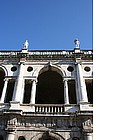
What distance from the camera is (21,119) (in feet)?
42.2

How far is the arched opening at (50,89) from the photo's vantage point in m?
18.1

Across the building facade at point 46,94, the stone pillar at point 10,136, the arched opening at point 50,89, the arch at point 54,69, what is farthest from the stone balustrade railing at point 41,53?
the stone pillar at point 10,136

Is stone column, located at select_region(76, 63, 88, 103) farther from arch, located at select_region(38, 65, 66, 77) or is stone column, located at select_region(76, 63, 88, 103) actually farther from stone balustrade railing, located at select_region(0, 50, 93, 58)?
stone balustrade railing, located at select_region(0, 50, 93, 58)

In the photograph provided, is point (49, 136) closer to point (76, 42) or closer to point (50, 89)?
point (50, 89)

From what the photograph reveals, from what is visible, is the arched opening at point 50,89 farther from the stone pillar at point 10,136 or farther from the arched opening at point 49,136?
the stone pillar at point 10,136

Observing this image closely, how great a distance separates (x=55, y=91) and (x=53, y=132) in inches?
280

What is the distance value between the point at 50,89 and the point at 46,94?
0.65 meters

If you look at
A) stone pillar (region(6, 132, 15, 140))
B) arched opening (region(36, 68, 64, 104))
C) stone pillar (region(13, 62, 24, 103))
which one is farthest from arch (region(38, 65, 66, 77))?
stone pillar (region(6, 132, 15, 140))

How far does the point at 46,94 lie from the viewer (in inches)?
761

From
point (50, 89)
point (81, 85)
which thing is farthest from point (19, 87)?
point (50, 89)

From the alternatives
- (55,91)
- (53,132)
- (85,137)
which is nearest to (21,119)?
(53,132)
